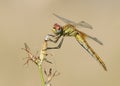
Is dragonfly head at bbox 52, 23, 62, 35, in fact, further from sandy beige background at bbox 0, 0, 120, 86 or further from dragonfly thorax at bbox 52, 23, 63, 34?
sandy beige background at bbox 0, 0, 120, 86

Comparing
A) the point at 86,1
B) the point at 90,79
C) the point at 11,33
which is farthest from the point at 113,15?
the point at 90,79

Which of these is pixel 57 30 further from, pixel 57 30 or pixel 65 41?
pixel 65 41

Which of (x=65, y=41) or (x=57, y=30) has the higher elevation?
(x=65, y=41)

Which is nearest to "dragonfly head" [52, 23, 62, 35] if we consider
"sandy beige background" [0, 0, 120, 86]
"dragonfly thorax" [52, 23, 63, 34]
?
"dragonfly thorax" [52, 23, 63, 34]

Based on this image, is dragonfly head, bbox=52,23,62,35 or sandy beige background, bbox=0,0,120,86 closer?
dragonfly head, bbox=52,23,62,35

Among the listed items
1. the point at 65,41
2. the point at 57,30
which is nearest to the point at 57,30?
the point at 57,30

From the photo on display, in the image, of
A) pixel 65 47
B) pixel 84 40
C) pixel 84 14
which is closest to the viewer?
pixel 84 40

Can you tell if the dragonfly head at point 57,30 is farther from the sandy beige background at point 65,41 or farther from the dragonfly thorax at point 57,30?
the sandy beige background at point 65,41

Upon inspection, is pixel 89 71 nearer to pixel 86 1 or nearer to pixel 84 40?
pixel 86 1
